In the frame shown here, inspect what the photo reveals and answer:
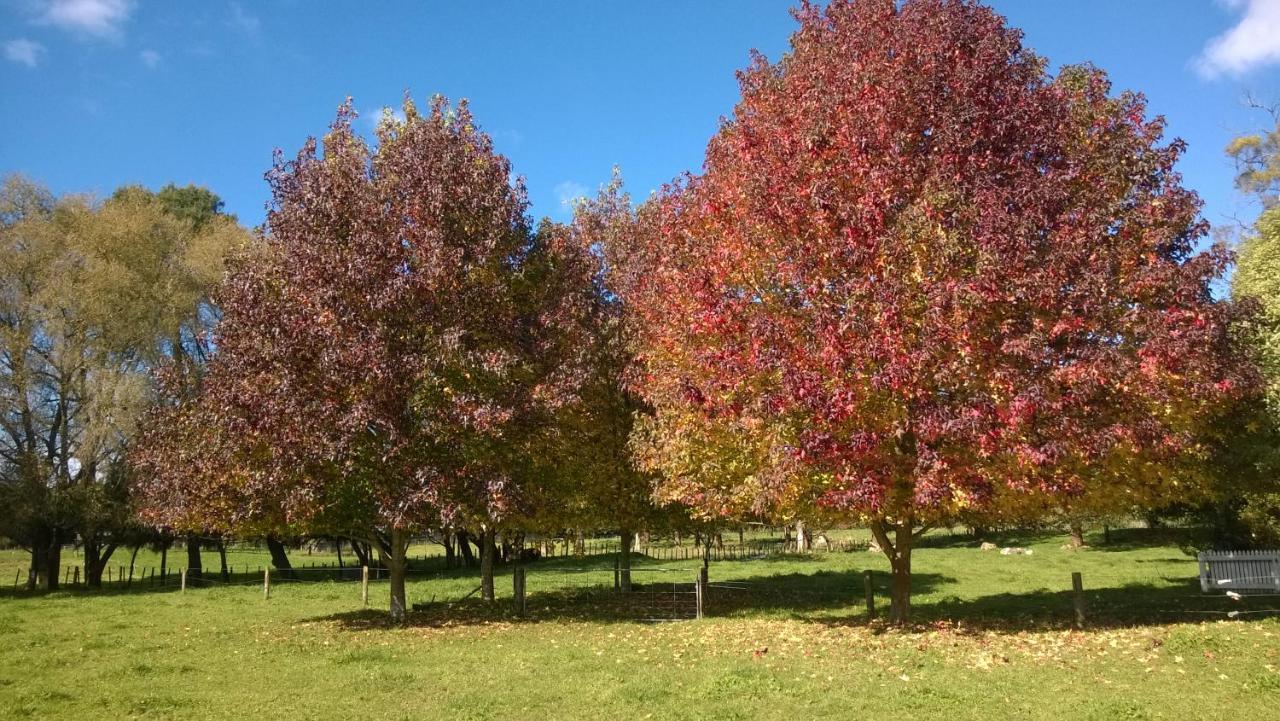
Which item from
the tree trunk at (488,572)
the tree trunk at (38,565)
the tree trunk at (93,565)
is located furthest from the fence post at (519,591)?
the tree trunk at (93,565)

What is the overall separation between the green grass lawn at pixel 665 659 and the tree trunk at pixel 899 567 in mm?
715

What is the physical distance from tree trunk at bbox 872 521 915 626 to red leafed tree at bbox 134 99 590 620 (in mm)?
8385

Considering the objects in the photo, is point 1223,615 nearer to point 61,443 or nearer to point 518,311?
point 518,311

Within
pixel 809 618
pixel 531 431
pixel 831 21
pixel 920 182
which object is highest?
pixel 831 21

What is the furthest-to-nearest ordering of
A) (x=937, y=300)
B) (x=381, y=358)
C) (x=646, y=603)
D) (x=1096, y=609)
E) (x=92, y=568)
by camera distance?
(x=92, y=568)
(x=646, y=603)
(x=1096, y=609)
(x=381, y=358)
(x=937, y=300)

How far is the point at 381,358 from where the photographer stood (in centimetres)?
1812

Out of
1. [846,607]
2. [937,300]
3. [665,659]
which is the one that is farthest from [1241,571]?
[665,659]

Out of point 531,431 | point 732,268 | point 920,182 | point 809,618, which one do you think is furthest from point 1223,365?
point 531,431

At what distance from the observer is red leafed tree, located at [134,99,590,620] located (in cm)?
1847

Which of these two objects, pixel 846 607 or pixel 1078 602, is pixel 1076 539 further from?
pixel 1078 602

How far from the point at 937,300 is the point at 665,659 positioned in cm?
820

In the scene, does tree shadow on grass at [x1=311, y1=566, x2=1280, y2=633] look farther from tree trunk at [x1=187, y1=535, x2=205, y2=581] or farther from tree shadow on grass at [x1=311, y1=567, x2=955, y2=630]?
tree trunk at [x1=187, y1=535, x2=205, y2=581]

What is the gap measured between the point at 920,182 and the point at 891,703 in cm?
1001

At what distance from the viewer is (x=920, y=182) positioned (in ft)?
52.5
